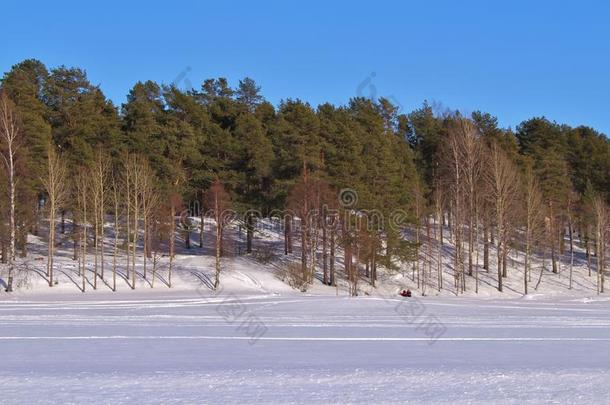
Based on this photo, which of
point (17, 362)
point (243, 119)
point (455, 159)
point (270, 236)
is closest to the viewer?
point (17, 362)

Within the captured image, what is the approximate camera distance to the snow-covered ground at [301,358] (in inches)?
298

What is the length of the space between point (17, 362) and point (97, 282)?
27.9 metres

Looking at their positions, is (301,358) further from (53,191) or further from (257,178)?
(257,178)

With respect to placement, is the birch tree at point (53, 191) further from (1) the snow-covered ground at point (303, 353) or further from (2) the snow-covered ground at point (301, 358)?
(2) the snow-covered ground at point (301, 358)

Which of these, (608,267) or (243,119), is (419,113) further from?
(243,119)

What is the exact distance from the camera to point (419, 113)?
78.2 m

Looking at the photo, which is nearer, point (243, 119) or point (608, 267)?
point (243, 119)

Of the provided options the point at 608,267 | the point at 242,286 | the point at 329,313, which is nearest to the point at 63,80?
the point at 242,286

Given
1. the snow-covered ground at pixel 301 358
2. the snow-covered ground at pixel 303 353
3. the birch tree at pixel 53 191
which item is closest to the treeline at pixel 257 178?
the birch tree at pixel 53 191

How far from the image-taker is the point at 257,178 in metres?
46.2

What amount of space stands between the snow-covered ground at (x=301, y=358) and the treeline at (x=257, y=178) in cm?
1921

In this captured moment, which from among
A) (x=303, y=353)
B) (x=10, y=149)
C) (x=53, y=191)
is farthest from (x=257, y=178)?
(x=303, y=353)

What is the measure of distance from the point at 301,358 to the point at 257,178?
119ft

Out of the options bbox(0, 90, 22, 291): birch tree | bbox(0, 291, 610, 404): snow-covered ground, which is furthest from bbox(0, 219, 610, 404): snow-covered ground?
bbox(0, 90, 22, 291): birch tree
